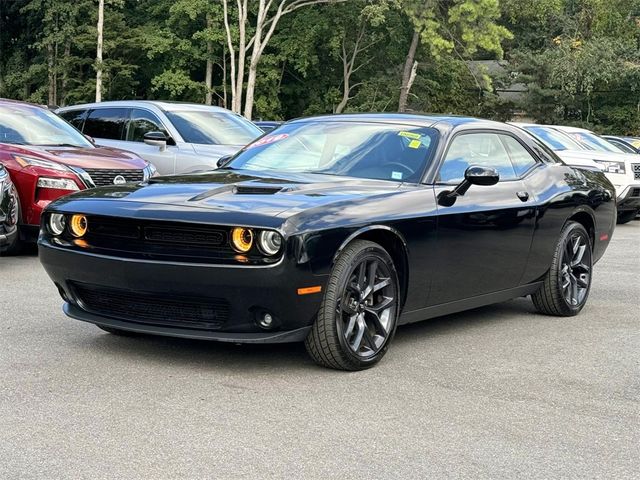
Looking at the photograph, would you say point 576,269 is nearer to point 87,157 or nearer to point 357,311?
point 357,311

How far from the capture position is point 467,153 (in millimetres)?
6625

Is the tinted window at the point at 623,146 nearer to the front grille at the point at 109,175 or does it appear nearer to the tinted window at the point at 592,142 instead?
the tinted window at the point at 592,142

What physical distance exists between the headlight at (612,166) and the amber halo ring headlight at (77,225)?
534 inches

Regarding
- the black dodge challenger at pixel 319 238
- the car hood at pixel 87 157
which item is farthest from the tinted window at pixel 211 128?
the black dodge challenger at pixel 319 238

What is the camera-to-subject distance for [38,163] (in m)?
10.0

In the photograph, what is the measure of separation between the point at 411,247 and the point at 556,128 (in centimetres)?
1417

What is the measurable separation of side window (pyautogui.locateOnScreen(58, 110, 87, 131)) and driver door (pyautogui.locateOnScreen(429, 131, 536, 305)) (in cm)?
843

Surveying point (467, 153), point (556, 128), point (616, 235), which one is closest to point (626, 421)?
point (467, 153)

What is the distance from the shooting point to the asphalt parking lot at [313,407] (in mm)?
3906

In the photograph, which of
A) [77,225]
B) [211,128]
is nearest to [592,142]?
[211,128]

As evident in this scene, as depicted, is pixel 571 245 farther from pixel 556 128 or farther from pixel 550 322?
pixel 556 128

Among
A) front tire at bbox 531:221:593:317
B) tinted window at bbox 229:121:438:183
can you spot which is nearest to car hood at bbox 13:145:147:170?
tinted window at bbox 229:121:438:183

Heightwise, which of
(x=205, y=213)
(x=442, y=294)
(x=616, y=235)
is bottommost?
(x=616, y=235)

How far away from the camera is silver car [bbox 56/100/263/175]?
13102mm
